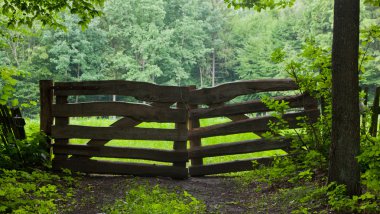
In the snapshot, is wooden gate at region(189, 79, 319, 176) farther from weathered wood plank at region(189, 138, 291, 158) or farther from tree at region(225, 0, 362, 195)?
tree at region(225, 0, 362, 195)

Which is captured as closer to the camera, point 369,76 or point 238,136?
point 238,136

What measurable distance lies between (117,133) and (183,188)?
188 cm

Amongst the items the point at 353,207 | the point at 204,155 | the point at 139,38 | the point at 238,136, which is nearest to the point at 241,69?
the point at 139,38

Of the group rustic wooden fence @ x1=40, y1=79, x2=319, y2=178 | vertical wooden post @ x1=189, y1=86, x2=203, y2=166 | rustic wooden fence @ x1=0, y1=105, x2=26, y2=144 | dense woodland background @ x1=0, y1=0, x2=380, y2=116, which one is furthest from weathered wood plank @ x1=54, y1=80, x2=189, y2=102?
dense woodland background @ x1=0, y1=0, x2=380, y2=116

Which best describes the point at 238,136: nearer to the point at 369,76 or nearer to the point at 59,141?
the point at 59,141

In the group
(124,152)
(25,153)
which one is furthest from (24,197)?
(124,152)

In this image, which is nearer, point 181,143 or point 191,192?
point 191,192

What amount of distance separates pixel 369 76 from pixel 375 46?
4.92 m

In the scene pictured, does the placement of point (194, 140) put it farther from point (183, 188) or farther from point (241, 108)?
point (183, 188)

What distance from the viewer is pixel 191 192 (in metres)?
7.55

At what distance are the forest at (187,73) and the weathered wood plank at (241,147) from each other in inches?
11.2

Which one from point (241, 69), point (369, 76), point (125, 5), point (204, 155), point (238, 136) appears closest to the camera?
point (204, 155)

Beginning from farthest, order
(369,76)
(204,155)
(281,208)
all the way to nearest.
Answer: (369,76) → (204,155) → (281,208)

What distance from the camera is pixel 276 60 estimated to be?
6.60 m
